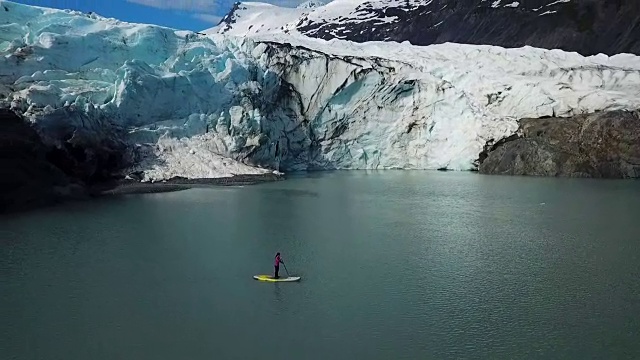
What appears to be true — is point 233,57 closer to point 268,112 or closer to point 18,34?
point 268,112

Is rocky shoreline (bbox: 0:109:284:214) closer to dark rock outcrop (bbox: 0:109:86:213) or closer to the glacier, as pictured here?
dark rock outcrop (bbox: 0:109:86:213)

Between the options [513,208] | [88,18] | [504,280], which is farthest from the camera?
[88,18]

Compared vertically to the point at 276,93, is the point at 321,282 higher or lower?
lower

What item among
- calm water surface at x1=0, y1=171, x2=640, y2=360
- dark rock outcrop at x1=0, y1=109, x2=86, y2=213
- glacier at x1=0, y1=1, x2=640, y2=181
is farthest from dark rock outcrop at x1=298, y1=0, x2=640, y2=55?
dark rock outcrop at x1=0, y1=109, x2=86, y2=213

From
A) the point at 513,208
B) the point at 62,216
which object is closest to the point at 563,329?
the point at 513,208

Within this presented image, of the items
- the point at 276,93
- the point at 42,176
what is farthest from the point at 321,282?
the point at 276,93

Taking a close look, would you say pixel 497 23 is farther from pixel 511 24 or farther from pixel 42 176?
pixel 42 176
